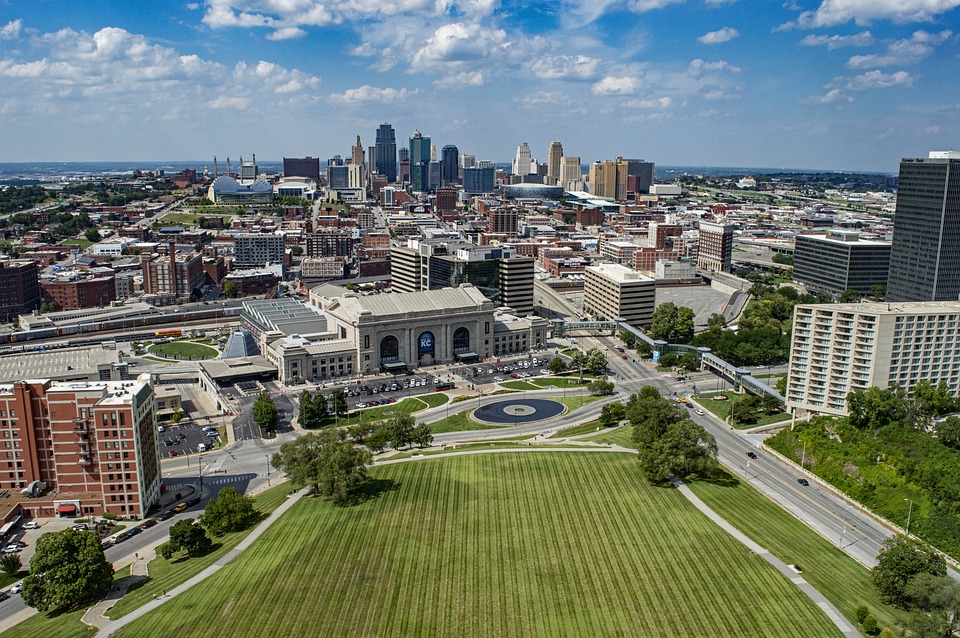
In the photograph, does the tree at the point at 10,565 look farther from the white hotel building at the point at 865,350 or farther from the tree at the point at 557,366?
the white hotel building at the point at 865,350

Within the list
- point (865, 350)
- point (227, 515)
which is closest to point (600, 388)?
point (865, 350)

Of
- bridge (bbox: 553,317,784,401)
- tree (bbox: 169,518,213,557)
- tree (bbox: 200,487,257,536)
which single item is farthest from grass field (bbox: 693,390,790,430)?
tree (bbox: 169,518,213,557)

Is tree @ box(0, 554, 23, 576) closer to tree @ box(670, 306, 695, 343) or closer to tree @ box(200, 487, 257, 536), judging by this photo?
tree @ box(200, 487, 257, 536)

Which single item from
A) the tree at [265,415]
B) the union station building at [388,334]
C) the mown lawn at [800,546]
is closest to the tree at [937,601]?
the mown lawn at [800,546]

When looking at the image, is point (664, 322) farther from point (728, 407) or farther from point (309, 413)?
point (309, 413)

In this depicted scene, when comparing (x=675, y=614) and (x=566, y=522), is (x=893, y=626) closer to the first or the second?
(x=675, y=614)

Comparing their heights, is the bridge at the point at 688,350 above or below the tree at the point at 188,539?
above

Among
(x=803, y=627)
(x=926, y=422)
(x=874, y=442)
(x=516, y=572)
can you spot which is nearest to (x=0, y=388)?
(x=516, y=572)
